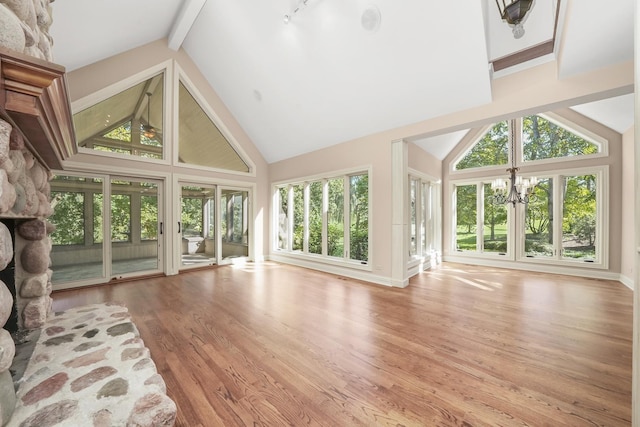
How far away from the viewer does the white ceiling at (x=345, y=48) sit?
9.00 ft

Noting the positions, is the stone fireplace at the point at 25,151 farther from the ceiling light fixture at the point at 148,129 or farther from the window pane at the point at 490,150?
the window pane at the point at 490,150

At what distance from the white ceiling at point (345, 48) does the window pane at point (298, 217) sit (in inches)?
47.9

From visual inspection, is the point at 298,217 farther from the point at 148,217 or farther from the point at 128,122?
the point at 128,122

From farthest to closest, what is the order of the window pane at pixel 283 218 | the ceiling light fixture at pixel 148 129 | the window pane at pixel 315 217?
the window pane at pixel 283 218 < the window pane at pixel 315 217 < the ceiling light fixture at pixel 148 129

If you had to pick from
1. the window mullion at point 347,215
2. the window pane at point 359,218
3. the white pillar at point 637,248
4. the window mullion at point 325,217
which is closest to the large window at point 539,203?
the window pane at point 359,218

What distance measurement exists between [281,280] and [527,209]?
578 centimetres

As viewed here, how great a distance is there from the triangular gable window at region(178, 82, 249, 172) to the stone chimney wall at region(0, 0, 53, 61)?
358 cm

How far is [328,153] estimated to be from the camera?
5.46 metres

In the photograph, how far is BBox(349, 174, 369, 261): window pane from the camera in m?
4.95

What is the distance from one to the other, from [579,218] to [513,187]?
163 cm

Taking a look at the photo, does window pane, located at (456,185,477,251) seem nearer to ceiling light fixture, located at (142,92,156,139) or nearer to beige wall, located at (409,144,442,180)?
beige wall, located at (409,144,442,180)

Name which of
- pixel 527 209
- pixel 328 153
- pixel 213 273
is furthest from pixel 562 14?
pixel 213 273

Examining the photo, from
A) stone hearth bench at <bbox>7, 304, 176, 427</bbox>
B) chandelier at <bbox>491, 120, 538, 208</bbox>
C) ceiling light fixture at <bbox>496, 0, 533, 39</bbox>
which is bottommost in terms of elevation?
stone hearth bench at <bbox>7, 304, 176, 427</bbox>

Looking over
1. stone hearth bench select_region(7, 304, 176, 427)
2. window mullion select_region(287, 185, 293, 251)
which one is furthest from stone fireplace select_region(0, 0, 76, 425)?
window mullion select_region(287, 185, 293, 251)
